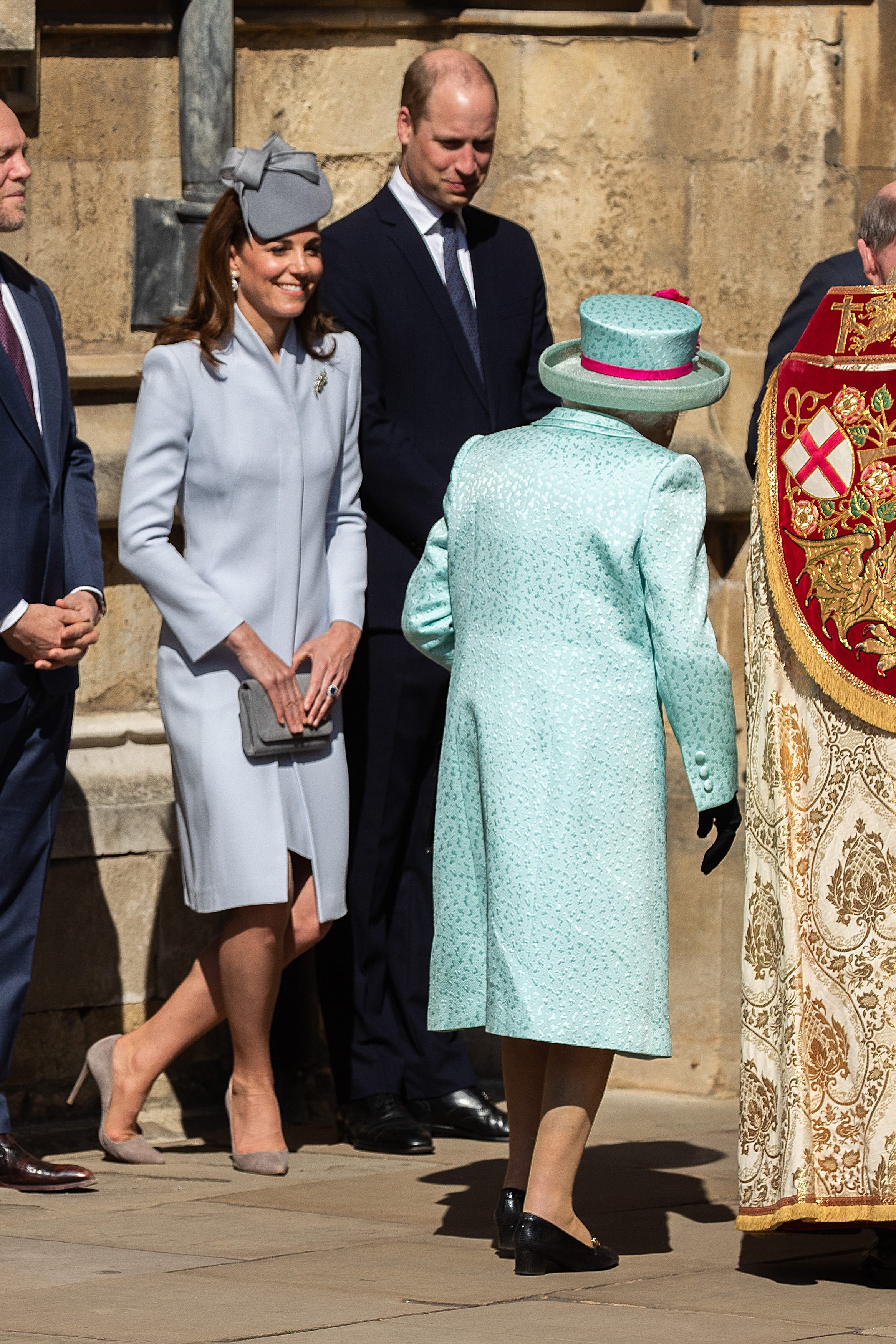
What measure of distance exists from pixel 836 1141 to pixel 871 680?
814 mm

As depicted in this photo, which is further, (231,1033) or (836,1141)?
A: (231,1033)

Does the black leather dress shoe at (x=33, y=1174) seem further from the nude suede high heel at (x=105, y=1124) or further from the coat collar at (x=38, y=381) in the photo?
the coat collar at (x=38, y=381)

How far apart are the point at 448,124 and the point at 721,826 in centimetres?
219

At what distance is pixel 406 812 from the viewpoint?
6004mm

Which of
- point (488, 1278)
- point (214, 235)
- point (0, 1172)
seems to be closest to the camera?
point (488, 1278)

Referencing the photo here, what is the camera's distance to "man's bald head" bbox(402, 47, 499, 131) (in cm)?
583

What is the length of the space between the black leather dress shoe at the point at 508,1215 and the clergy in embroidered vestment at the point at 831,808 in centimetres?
42

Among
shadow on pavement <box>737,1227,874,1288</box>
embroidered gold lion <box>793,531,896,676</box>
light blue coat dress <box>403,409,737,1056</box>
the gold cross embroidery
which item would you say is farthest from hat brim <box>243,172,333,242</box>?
shadow on pavement <box>737,1227,874,1288</box>

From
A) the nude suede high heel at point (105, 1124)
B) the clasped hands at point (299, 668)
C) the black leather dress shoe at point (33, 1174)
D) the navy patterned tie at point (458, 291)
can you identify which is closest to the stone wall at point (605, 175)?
the nude suede high heel at point (105, 1124)

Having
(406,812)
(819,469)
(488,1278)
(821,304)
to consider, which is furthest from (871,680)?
(406,812)

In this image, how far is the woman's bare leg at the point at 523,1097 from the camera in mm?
4527

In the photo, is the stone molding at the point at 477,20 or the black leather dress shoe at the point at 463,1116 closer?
the black leather dress shoe at the point at 463,1116

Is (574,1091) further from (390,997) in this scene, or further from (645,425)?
(390,997)

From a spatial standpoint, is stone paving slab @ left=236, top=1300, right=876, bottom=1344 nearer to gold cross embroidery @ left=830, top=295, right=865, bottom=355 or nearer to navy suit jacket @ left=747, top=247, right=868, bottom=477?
gold cross embroidery @ left=830, top=295, right=865, bottom=355
